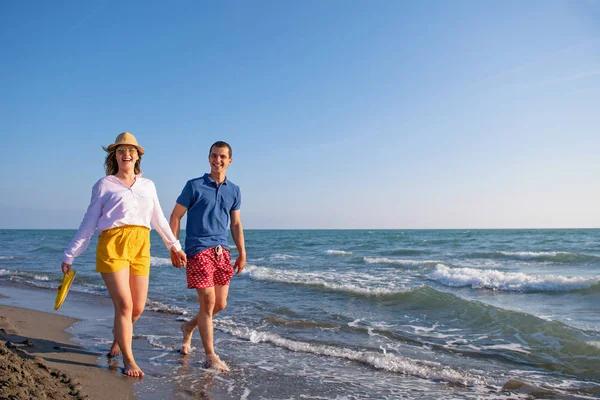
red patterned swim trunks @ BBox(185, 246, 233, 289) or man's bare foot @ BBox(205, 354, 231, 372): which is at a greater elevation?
red patterned swim trunks @ BBox(185, 246, 233, 289)

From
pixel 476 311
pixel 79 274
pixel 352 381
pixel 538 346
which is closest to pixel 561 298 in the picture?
pixel 476 311

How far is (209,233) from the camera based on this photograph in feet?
13.0

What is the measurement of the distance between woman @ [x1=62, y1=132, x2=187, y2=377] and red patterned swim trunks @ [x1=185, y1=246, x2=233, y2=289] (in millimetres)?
395

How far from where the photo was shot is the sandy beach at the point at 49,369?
108 inches

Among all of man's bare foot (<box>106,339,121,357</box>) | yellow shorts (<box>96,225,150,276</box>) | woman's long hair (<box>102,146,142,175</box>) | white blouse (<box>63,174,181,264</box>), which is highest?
woman's long hair (<box>102,146,142,175</box>)

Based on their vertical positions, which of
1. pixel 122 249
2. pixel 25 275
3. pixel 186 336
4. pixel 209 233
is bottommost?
pixel 25 275

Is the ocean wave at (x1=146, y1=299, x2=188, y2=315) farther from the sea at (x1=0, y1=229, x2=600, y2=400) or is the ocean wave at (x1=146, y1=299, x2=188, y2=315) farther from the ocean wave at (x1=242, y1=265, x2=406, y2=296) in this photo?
the ocean wave at (x1=242, y1=265, x2=406, y2=296)

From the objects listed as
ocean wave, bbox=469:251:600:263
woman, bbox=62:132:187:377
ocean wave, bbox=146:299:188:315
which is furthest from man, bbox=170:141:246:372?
ocean wave, bbox=469:251:600:263

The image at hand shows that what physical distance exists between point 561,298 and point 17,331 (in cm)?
1036

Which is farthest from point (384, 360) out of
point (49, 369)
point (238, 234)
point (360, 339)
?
point (49, 369)

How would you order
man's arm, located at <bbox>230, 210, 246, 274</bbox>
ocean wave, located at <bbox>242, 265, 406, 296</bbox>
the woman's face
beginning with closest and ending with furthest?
the woman's face → man's arm, located at <bbox>230, 210, 246, 274</bbox> → ocean wave, located at <bbox>242, 265, 406, 296</bbox>

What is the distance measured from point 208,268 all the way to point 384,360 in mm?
2248

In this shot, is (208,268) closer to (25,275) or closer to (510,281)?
(510,281)

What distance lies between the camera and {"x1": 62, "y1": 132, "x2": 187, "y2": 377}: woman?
3373mm
